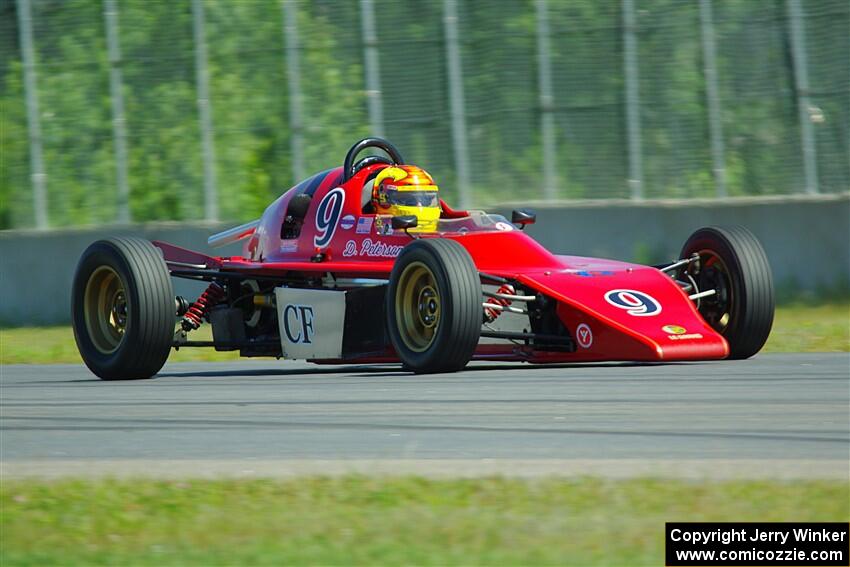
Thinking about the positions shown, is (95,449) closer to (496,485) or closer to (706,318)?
(496,485)

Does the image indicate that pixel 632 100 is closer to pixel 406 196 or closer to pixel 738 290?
pixel 406 196

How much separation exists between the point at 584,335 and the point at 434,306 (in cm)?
108

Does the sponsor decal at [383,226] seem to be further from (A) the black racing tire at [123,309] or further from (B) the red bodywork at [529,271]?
(A) the black racing tire at [123,309]

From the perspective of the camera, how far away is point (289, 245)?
13086mm

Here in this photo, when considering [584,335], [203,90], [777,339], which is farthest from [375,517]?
[203,90]

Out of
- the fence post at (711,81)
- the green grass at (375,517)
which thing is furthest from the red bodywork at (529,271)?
the fence post at (711,81)

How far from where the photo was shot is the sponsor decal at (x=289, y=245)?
13.0m

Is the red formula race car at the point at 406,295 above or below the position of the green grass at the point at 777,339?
above

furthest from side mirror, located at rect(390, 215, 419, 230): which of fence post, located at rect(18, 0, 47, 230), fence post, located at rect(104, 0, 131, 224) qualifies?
fence post, located at rect(18, 0, 47, 230)

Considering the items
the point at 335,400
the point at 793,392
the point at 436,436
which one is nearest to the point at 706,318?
the point at 793,392

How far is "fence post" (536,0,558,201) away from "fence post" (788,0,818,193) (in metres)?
2.95

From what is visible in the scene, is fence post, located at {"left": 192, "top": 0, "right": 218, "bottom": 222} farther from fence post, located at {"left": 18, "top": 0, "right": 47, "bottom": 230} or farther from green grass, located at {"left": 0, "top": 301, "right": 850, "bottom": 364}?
green grass, located at {"left": 0, "top": 301, "right": 850, "bottom": 364}

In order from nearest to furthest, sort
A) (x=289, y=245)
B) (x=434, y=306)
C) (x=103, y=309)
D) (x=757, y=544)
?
1. (x=757, y=544)
2. (x=434, y=306)
3. (x=103, y=309)
4. (x=289, y=245)

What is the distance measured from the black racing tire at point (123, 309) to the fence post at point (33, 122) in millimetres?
7640
